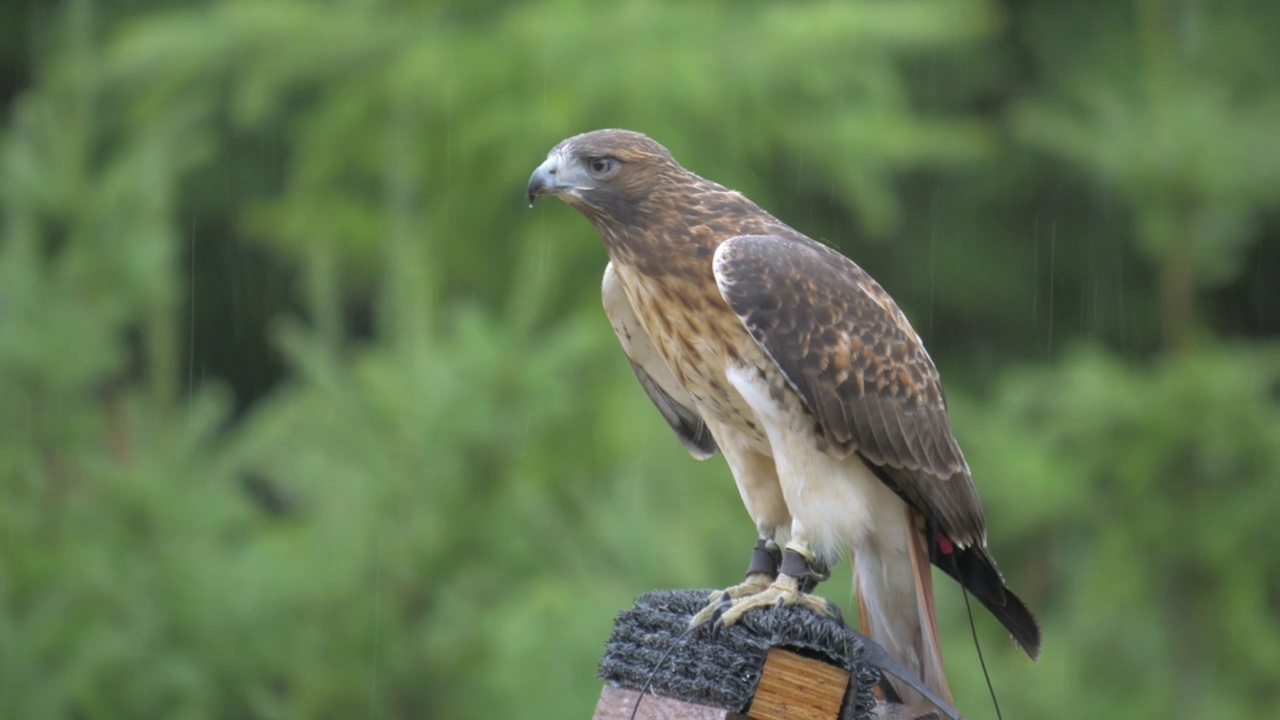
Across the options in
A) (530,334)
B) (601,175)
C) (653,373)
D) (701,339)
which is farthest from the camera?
(530,334)

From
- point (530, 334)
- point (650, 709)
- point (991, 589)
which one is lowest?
point (530, 334)

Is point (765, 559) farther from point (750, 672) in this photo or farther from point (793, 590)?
point (750, 672)

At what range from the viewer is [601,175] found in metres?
3.12

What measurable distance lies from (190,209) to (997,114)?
5.53 m

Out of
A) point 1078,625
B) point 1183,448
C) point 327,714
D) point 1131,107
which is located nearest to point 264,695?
point 327,714

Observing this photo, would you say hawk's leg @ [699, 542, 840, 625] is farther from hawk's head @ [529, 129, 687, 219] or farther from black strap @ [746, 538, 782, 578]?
hawk's head @ [529, 129, 687, 219]

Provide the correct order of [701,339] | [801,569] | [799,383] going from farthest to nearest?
[701,339] < [799,383] < [801,569]

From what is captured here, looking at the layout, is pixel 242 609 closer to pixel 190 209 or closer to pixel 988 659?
pixel 988 659

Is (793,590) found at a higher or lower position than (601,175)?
lower

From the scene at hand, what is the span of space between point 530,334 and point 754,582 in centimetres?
361

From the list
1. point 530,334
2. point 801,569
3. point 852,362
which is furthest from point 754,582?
point 530,334

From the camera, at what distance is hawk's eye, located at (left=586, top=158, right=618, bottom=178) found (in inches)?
123

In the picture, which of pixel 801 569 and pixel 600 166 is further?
pixel 600 166

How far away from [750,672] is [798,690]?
3.6 inches
